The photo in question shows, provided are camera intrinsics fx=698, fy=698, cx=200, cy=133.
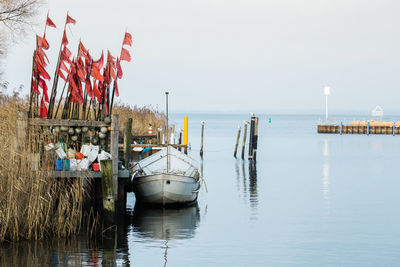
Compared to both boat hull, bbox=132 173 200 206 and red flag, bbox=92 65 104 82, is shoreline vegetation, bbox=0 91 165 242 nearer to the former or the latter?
red flag, bbox=92 65 104 82

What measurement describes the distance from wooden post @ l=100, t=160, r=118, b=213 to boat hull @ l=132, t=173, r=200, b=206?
176 inches

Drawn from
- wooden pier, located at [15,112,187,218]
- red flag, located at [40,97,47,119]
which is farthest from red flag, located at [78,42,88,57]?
wooden pier, located at [15,112,187,218]

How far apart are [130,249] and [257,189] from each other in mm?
14741

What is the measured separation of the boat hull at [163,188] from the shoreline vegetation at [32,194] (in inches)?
185

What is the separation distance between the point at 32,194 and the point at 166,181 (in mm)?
7327

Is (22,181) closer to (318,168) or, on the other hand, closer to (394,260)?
(394,260)

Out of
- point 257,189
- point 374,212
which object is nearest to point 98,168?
point 374,212

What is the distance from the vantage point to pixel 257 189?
30.6 metres

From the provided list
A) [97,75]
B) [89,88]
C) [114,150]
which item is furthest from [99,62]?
[114,150]

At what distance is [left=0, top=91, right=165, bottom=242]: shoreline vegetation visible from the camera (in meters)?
15.1

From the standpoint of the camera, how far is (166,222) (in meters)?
20.6

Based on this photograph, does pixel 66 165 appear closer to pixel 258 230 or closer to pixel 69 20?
pixel 69 20

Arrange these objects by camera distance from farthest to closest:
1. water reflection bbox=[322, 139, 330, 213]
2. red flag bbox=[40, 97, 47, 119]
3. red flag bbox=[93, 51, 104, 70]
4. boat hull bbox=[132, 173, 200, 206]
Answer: water reflection bbox=[322, 139, 330, 213] < boat hull bbox=[132, 173, 200, 206] < red flag bbox=[93, 51, 104, 70] < red flag bbox=[40, 97, 47, 119]

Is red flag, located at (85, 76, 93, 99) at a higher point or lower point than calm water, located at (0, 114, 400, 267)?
higher
